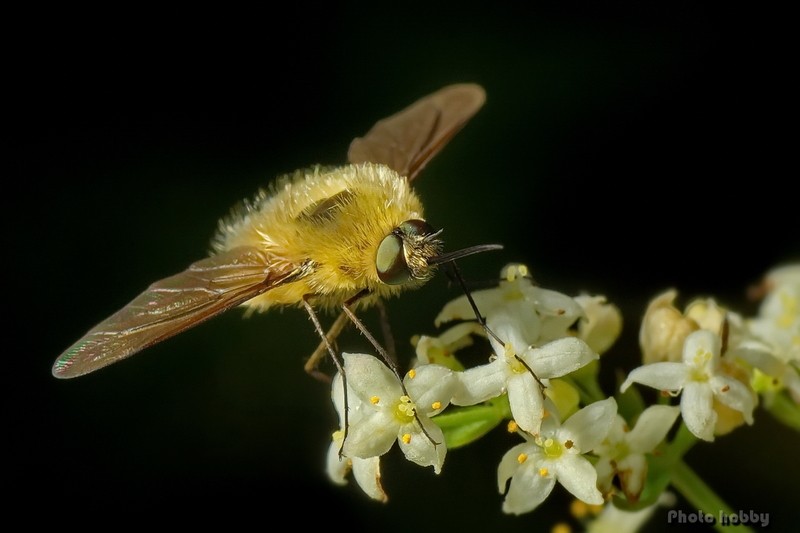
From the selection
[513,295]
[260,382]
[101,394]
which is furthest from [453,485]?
[513,295]

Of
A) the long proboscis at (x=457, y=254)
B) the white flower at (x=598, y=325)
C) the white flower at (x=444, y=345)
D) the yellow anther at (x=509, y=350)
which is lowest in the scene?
the white flower at (x=598, y=325)

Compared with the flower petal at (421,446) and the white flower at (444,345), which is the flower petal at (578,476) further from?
the white flower at (444,345)

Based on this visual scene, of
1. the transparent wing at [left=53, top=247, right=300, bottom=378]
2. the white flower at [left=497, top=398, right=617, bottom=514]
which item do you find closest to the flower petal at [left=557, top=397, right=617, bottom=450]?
the white flower at [left=497, top=398, right=617, bottom=514]

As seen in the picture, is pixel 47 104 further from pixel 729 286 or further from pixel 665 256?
pixel 729 286

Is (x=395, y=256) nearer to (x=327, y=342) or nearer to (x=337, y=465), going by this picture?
(x=327, y=342)

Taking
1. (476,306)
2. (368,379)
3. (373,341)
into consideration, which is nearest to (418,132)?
(476,306)

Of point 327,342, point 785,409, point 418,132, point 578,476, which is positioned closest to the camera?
point 578,476

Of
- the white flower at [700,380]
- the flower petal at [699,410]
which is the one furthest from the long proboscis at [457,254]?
the flower petal at [699,410]

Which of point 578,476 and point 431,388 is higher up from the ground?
point 431,388

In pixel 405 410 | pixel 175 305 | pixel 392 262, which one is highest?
pixel 175 305
